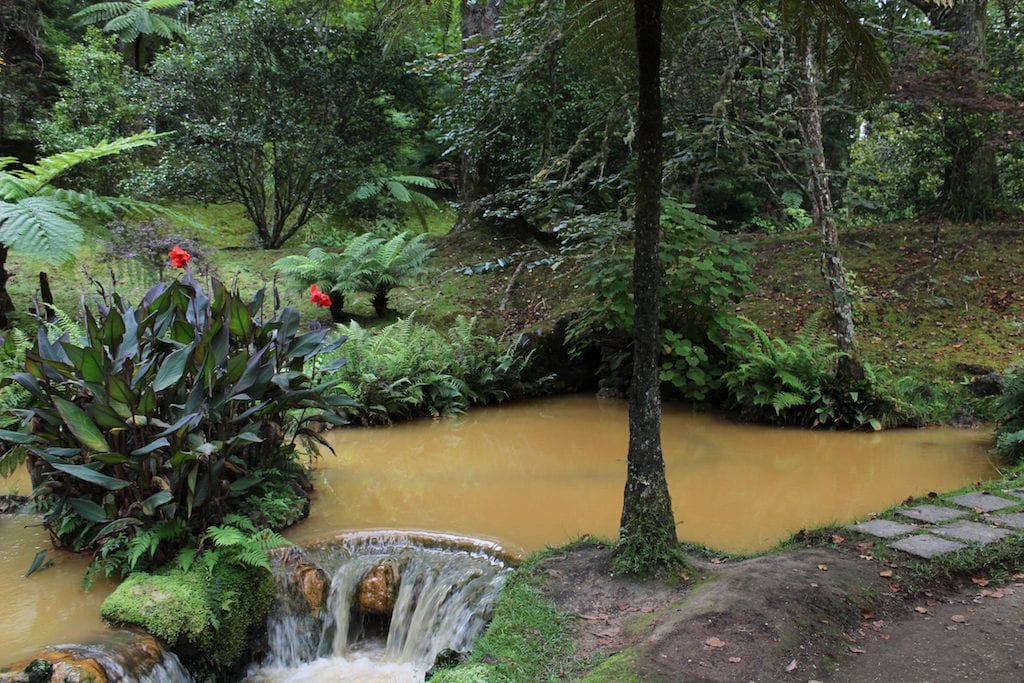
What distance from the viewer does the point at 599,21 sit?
3.75 meters

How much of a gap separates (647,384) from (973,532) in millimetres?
2136

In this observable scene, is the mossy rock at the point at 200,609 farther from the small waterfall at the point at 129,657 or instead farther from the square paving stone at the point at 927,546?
the square paving stone at the point at 927,546

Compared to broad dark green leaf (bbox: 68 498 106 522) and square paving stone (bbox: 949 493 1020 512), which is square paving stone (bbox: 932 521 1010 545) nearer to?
square paving stone (bbox: 949 493 1020 512)

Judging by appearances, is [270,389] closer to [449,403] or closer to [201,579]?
[201,579]

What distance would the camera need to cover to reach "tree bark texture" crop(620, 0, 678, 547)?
3486 millimetres

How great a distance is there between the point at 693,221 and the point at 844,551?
4.87 meters

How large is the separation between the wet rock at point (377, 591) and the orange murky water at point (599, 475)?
59cm

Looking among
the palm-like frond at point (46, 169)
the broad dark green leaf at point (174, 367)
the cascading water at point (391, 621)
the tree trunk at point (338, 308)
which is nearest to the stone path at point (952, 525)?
the cascading water at point (391, 621)

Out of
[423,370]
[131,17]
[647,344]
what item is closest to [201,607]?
[647,344]

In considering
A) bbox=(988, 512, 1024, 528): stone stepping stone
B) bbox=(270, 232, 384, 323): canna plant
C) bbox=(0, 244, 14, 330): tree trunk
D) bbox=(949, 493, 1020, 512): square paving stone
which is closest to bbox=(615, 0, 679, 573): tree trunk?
Answer: bbox=(988, 512, 1024, 528): stone stepping stone

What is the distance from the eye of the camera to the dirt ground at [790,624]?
2.85 meters

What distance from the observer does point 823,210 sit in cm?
698

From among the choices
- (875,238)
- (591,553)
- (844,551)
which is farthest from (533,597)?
(875,238)

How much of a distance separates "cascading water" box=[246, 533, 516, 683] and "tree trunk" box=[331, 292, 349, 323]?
580 centimetres
